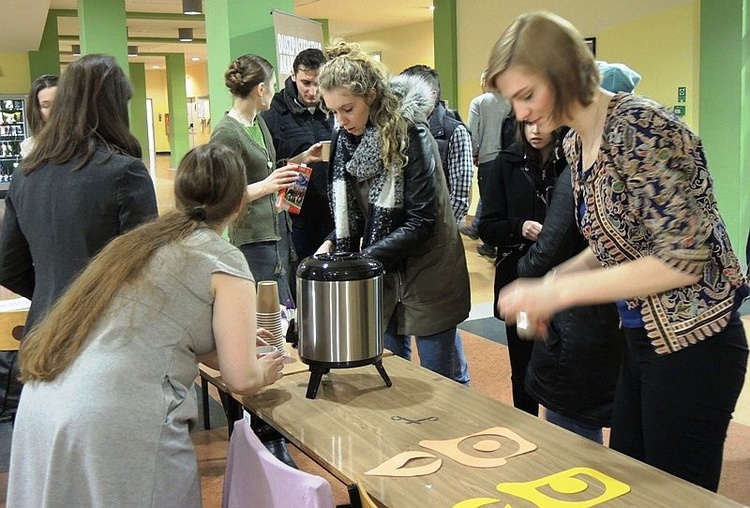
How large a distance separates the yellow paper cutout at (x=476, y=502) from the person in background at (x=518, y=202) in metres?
1.29

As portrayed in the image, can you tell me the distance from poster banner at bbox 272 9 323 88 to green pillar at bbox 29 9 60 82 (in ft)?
30.3

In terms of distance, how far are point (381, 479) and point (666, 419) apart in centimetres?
52

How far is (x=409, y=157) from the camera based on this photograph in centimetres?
233

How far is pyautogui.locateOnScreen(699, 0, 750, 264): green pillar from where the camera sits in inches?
228

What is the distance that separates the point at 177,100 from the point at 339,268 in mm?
19043

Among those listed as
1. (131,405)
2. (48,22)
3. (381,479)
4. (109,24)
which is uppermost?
(48,22)

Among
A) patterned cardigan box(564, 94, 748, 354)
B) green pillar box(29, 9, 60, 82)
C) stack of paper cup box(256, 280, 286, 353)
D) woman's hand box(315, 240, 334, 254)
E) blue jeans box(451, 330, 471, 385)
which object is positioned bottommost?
blue jeans box(451, 330, 471, 385)

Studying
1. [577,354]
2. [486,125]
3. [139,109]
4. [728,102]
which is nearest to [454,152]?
[486,125]

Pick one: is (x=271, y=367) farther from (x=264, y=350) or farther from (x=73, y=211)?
(x=73, y=211)

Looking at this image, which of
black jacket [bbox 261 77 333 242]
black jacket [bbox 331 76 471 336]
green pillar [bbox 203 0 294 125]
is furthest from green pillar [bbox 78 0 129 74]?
black jacket [bbox 331 76 471 336]

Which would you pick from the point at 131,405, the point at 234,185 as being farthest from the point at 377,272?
the point at 131,405

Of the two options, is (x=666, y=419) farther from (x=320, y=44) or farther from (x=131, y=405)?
(x=320, y=44)

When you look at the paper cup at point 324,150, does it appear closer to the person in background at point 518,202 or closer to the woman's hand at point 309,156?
the woman's hand at point 309,156

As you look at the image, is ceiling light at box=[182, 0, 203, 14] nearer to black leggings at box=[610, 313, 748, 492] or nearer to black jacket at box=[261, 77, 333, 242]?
black jacket at box=[261, 77, 333, 242]
